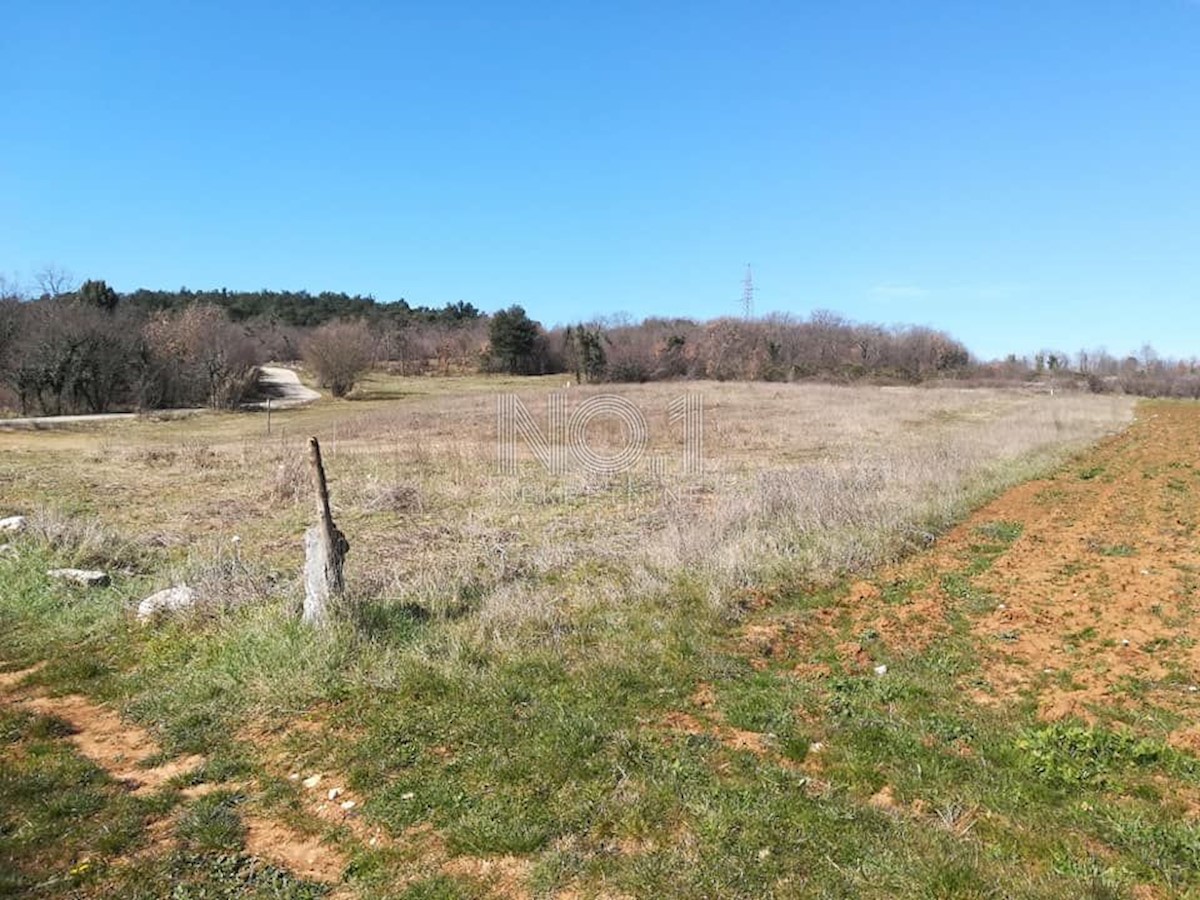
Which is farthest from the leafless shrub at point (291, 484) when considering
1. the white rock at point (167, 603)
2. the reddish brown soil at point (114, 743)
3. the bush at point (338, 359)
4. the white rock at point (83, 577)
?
the bush at point (338, 359)

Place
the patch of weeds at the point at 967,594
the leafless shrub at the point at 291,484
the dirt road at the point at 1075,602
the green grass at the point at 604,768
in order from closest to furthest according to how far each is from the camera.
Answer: the green grass at the point at 604,768
the dirt road at the point at 1075,602
the patch of weeds at the point at 967,594
the leafless shrub at the point at 291,484

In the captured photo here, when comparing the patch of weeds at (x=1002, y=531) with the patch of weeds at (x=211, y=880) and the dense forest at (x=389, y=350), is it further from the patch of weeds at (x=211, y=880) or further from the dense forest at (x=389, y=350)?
the dense forest at (x=389, y=350)

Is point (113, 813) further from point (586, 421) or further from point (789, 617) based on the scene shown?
point (586, 421)

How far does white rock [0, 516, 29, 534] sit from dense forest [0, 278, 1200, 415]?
105 ft

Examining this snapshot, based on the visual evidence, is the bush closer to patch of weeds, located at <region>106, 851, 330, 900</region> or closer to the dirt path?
the dirt path

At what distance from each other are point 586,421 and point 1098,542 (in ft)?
76.3

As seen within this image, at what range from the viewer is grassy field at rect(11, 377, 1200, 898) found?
346 cm

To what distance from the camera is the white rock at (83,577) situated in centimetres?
779

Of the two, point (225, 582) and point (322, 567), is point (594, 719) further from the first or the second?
point (225, 582)

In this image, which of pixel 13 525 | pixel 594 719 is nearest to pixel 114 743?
pixel 594 719

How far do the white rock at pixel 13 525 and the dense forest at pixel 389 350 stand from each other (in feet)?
105

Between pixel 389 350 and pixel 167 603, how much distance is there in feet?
265

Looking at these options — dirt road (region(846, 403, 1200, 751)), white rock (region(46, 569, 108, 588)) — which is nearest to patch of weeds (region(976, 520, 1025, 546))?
dirt road (region(846, 403, 1200, 751))

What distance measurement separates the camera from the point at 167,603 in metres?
6.96
